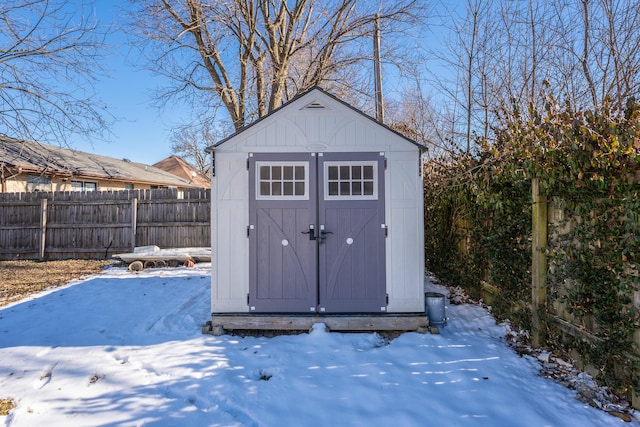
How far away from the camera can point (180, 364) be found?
3.54m

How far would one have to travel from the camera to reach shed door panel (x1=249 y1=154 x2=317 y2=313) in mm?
4430

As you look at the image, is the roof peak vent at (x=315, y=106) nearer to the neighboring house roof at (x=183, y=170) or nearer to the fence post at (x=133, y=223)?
the fence post at (x=133, y=223)

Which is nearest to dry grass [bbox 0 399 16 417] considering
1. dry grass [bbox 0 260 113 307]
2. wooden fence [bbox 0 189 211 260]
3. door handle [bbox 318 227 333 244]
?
door handle [bbox 318 227 333 244]

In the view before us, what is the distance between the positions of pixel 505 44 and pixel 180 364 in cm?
628

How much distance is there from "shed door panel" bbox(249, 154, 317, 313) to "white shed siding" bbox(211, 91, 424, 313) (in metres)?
0.11

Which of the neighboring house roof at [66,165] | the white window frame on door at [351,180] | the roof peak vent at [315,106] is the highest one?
the neighboring house roof at [66,165]

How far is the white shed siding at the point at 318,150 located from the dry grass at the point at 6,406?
2.00 meters

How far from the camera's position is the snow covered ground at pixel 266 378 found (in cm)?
265

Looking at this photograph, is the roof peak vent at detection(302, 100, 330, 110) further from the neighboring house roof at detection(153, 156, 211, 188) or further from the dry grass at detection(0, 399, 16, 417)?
the neighboring house roof at detection(153, 156, 211, 188)

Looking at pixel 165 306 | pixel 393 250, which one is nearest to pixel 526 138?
pixel 393 250

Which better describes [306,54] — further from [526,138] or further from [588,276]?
[588,276]

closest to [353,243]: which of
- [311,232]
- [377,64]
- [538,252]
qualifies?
[311,232]

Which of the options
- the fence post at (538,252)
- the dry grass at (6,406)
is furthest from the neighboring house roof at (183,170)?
the fence post at (538,252)

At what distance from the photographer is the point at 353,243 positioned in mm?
4441
